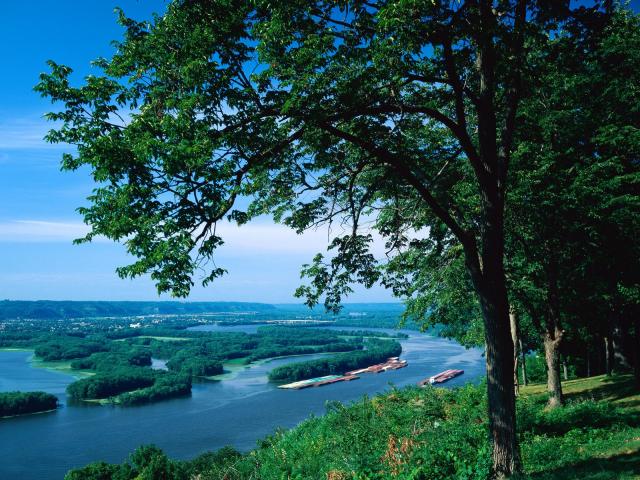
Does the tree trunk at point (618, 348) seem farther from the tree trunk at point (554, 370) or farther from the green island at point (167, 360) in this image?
the green island at point (167, 360)

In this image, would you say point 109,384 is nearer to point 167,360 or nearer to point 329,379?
point 329,379

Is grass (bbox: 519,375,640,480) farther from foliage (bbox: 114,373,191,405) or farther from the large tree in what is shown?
foliage (bbox: 114,373,191,405)

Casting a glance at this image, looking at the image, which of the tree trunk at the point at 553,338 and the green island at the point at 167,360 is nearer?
the tree trunk at the point at 553,338

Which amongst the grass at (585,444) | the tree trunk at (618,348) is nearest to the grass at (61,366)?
the tree trunk at (618,348)

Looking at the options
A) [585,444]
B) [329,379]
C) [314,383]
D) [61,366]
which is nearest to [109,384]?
[314,383]

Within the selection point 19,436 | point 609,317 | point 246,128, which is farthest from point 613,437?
point 19,436

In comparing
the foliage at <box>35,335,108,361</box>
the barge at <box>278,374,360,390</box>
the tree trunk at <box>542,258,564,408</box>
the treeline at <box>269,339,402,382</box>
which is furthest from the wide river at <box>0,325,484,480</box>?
the foliage at <box>35,335,108,361</box>

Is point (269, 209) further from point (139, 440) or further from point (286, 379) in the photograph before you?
point (286, 379)
